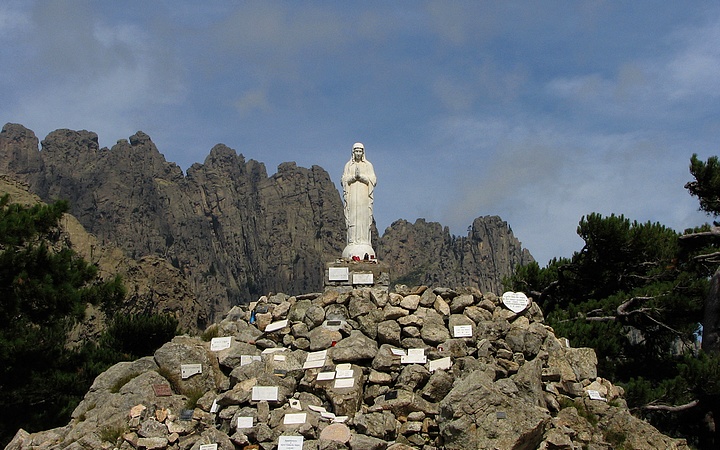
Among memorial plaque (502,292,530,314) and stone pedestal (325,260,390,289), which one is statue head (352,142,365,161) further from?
memorial plaque (502,292,530,314)

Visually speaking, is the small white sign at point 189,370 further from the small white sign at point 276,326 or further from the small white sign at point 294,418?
the small white sign at point 294,418

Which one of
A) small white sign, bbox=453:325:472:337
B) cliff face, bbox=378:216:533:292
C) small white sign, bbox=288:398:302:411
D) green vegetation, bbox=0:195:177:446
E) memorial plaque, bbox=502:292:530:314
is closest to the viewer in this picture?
small white sign, bbox=288:398:302:411


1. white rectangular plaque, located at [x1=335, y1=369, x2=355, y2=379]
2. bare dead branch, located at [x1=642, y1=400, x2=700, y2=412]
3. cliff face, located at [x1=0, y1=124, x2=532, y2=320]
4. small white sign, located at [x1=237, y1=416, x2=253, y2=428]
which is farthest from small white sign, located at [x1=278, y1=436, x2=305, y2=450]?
cliff face, located at [x1=0, y1=124, x2=532, y2=320]

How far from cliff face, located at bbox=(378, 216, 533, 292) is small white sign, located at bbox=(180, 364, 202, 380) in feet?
318

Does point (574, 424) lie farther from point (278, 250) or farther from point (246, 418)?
point (278, 250)

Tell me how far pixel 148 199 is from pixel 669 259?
105722 millimetres

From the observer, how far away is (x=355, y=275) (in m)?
17.3

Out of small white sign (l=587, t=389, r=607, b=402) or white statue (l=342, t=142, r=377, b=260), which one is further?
white statue (l=342, t=142, r=377, b=260)

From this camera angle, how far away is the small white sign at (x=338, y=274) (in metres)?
17.2

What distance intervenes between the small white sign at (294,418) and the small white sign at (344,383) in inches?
34.8

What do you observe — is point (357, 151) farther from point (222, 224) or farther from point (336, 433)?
point (222, 224)

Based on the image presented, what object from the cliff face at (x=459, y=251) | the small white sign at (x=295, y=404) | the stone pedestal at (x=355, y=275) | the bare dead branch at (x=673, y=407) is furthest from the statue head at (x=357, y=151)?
the cliff face at (x=459, y=251)

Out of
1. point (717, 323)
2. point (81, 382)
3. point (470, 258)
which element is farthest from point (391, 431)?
point (470, 258)

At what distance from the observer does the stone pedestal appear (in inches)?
680
